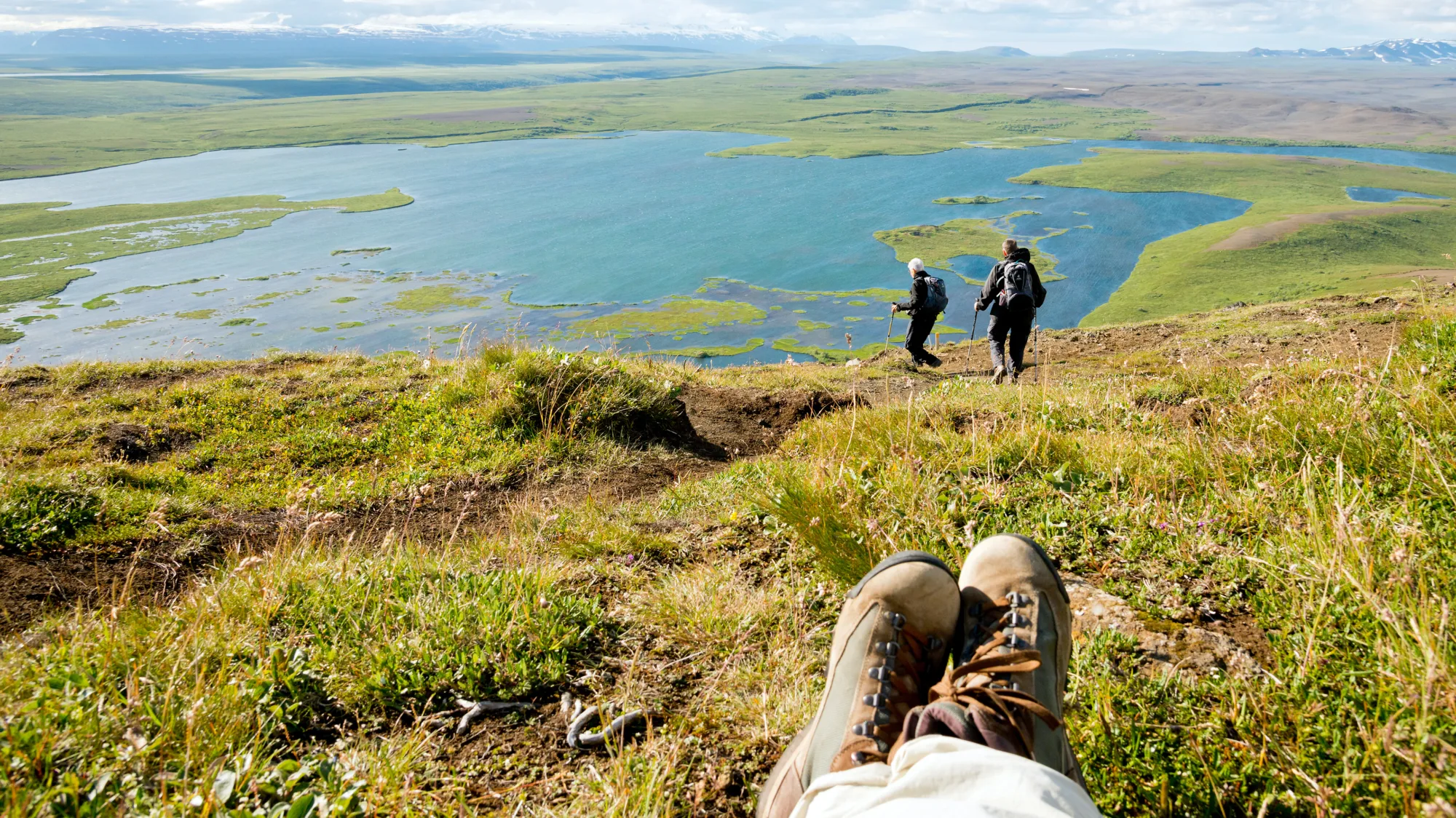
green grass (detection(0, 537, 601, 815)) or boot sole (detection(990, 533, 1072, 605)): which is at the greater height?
boot sole (detection(990, 533, 1072, 605))

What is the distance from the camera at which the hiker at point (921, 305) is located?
1484cm

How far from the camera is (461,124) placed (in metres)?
171

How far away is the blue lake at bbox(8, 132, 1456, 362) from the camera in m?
A: 49.7

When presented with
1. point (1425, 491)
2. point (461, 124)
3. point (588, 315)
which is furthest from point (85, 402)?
point (461, 124)

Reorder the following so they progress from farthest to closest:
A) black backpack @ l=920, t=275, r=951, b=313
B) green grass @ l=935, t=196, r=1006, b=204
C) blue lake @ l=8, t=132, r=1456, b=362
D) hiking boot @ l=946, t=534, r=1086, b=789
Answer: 1. green grass @ l=935, t=196, r=1006, b=204
2. blue lake @ l=8, t=132, r=1456, b=362
3. black backpack @ l=920, t=275, r=951, b=313
4. hiking boot @ l=946, t=534, r=1086, b=789

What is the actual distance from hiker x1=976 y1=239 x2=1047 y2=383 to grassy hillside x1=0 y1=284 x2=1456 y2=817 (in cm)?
609

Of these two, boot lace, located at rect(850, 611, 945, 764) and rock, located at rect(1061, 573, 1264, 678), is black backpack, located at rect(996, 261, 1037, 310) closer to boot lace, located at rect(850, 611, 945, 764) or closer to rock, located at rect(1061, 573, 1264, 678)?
rock, located at rect(1061, 573, 1264, 678)

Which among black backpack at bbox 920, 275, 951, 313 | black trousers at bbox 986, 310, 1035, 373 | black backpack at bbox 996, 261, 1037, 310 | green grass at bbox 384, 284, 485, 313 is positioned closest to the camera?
black backpack at bbox 996, 261, 1037, 310

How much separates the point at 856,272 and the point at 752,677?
196ft

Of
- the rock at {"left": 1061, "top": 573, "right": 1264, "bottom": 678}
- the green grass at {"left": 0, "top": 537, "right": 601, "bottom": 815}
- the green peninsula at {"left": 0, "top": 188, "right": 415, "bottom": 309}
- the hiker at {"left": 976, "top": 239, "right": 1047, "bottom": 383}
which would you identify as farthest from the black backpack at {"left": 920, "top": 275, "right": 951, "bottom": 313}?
the green peninsula at {"left": 0, "top": 188, "right": 415, "bottom": 309}

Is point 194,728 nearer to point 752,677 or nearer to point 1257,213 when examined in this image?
point 752,677

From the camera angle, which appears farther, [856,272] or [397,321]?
[856,272]

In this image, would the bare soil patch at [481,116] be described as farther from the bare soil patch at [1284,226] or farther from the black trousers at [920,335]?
the black trousers at [920,335]

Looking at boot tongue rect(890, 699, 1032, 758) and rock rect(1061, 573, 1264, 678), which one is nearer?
boot tongue rect(890, 699, 1032, 758)
